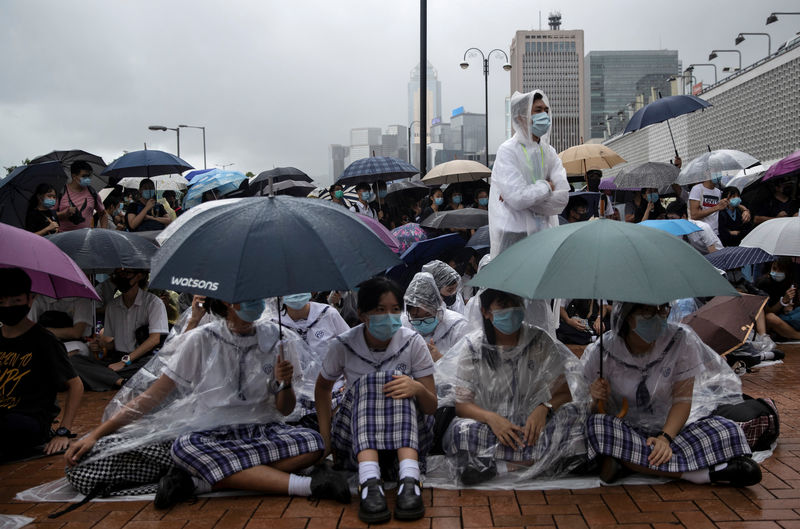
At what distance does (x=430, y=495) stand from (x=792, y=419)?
277 cm

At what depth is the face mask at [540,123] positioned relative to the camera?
4980mm

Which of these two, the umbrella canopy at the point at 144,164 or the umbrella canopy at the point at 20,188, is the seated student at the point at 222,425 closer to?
the umbrella canopy at the point at 20,188

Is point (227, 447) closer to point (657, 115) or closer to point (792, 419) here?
point (792, 419)

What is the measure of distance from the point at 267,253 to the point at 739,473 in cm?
261

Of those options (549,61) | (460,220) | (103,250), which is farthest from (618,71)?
(103,250)

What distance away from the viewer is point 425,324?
4820 millimetres

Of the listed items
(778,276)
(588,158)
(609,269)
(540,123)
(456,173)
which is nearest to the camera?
(609,269)

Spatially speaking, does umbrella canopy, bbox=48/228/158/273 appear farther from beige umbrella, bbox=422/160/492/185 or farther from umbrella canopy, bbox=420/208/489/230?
beige umbrella, bbox=422/160/492/185

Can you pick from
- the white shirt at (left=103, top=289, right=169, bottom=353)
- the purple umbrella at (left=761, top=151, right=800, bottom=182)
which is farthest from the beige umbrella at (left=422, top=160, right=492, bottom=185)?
the white shirt at (left=103, top=289, right=169, bottom=353)

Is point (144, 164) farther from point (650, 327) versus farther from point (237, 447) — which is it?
point (650, 327)

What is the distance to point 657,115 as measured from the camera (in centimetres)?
938

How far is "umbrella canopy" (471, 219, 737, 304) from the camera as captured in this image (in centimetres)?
311

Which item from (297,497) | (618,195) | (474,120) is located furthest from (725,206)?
(474,120)

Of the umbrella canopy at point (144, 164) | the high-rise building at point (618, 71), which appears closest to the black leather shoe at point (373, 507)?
the umbrella canopy at point (144, 164)
